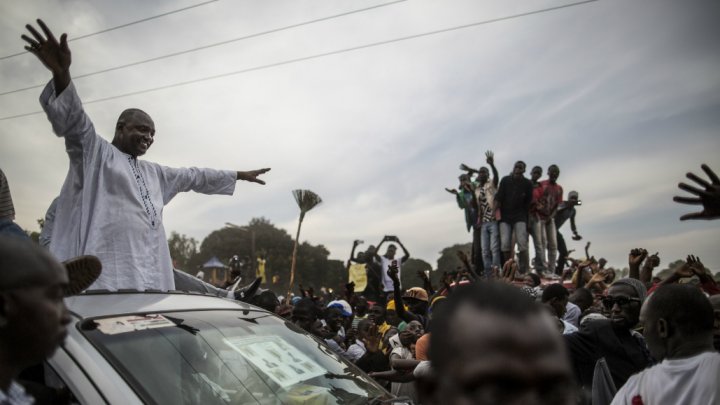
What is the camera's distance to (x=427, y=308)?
242 inches

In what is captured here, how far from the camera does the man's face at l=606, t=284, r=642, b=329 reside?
296 centimetres

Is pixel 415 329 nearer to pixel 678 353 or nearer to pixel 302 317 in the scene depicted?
pixel 302 317

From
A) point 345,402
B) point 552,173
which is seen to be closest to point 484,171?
point 552,173

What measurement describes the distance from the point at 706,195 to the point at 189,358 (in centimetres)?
231

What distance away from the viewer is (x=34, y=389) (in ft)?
5.40

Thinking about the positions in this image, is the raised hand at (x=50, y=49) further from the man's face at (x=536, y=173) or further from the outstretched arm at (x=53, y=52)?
the man's face at (x=536, y=173)

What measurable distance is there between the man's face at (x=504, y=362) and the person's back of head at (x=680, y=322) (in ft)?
5.19

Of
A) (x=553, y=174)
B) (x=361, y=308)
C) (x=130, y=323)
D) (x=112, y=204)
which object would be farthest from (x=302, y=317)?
(x=553, y=174)

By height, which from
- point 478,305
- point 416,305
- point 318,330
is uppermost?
point 478,305

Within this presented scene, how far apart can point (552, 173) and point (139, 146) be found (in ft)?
24.1

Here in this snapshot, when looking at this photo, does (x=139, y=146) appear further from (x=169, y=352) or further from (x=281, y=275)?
(x=281, y=275)

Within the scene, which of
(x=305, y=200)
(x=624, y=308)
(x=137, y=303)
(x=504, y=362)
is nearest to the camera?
(x=504, y=362)

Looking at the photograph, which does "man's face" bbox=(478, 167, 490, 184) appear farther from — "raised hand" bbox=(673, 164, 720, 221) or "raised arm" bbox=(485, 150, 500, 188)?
"raised hand" bbox=(673, 164, 720, 221)

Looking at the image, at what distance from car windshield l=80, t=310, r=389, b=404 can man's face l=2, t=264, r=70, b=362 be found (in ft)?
1.76
